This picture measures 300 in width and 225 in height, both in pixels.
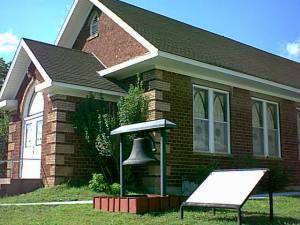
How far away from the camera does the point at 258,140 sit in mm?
17938

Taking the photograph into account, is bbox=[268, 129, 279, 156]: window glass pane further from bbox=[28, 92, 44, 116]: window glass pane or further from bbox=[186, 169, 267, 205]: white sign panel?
bbox=[186, 169, 267, 205]: white sign panel

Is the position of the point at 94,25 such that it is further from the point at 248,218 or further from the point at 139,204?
the point at 248,218

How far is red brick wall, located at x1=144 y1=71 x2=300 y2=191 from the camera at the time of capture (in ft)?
47.6

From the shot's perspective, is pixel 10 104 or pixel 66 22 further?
pixel 66 22

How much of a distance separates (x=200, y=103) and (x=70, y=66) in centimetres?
473

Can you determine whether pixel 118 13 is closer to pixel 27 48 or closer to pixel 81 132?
pixel 27 48

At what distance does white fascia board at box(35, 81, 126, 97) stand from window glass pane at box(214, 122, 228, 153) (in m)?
3.51

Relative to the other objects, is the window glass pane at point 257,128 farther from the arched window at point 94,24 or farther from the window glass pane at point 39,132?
the window glass pane at point 39,132

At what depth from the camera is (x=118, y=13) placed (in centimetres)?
1744

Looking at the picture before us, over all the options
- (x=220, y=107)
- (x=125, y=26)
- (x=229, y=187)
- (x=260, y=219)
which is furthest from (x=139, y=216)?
(x=125, y=26)

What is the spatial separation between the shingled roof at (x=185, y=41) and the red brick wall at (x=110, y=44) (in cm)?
47

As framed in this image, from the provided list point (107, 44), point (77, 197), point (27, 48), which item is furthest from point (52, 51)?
point (77, 197)

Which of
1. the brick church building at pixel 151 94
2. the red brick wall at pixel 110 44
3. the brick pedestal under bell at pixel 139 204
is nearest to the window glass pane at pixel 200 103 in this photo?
the brick church building at pixel 151 94

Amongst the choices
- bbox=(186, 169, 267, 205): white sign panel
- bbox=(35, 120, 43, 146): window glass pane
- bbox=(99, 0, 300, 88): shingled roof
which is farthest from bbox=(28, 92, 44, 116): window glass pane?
bbox=(186, 169, 267, 205): white sign panel
